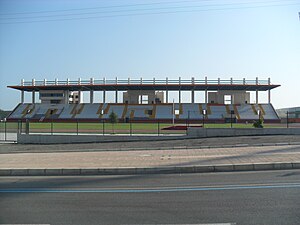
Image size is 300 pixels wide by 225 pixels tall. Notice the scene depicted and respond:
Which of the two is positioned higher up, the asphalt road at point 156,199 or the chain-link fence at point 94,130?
the asphalt road at point 156,199

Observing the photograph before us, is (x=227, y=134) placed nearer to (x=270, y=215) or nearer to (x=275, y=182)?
(x=275, y=182)

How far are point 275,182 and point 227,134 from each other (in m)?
17.0

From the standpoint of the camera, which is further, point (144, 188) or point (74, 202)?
point (144, 188)

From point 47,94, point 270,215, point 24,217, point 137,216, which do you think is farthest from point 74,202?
point 47,94

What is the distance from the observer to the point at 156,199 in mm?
6516

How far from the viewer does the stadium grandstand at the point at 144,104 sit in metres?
63.3

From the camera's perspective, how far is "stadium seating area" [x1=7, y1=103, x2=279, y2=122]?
2461 inches

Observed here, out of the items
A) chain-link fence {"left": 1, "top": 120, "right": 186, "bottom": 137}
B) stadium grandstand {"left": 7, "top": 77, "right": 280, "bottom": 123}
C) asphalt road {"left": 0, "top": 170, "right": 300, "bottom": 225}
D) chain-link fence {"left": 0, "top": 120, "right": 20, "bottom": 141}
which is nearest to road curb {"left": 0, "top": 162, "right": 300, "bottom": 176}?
asphalt road {"left": 0, "top": 170, "right": 300, "bottom": 225}

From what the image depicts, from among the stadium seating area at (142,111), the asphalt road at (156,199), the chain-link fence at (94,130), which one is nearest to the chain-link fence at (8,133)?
the chain-link fence at (94,130)

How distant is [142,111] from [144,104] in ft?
11.7

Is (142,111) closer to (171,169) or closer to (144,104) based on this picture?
(144,104)

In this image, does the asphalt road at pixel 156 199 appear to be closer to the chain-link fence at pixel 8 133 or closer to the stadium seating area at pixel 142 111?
the chain-link fence at pixel 8 133

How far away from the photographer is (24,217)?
5.49 m

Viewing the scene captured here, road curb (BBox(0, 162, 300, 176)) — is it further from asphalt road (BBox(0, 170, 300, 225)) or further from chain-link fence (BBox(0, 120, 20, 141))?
chain-link fence (BBox(0, 120, 20, 141))
